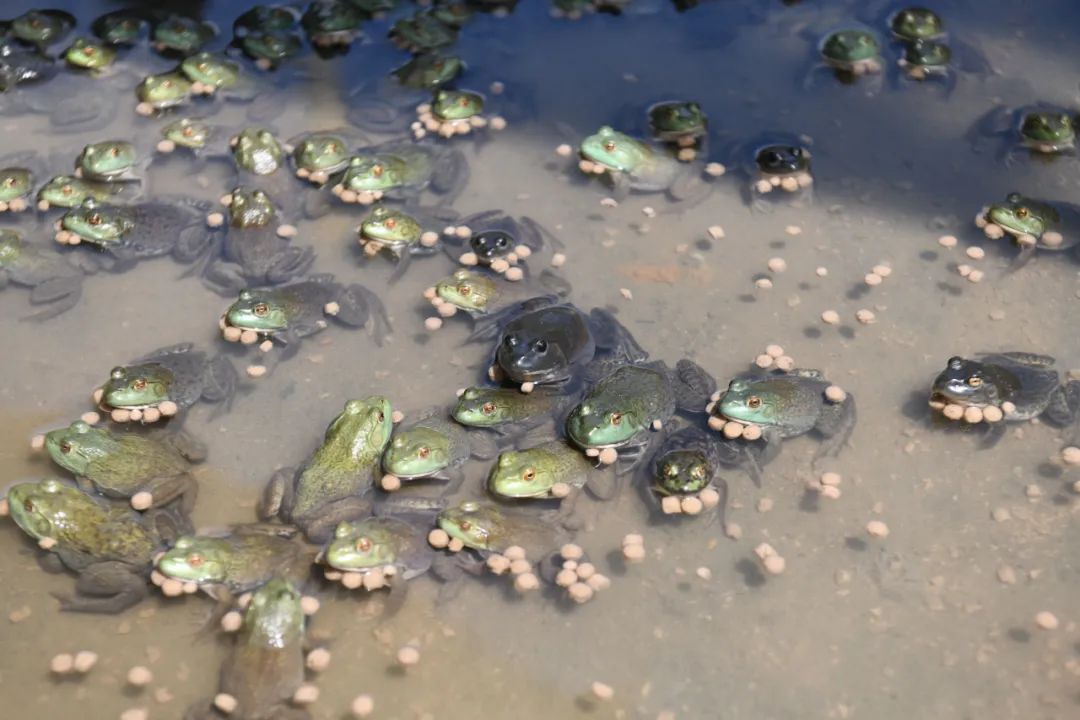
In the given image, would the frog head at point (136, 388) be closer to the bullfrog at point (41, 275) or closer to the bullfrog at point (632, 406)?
the bullfrog at point (41, 275)

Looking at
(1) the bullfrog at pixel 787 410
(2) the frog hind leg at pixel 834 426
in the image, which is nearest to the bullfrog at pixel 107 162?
(1) the bullfrog at pixel 787 410

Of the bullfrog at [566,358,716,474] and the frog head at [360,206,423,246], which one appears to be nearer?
the bullfrog at [566,358,716,474]

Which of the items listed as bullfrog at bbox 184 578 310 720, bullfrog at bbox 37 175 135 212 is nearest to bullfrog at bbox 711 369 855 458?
bullfrog at bbox 184 578 310 720

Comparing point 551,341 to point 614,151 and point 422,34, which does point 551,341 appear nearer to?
point 614,151

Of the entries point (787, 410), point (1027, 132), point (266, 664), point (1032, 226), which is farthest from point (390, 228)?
point (1027, 132)

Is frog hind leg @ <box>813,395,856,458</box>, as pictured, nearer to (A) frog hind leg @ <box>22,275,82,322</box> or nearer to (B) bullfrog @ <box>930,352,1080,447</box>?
(B) bullfrog @ <box>930,352,1080,447</box>

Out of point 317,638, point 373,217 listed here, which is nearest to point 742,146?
point 373,217
